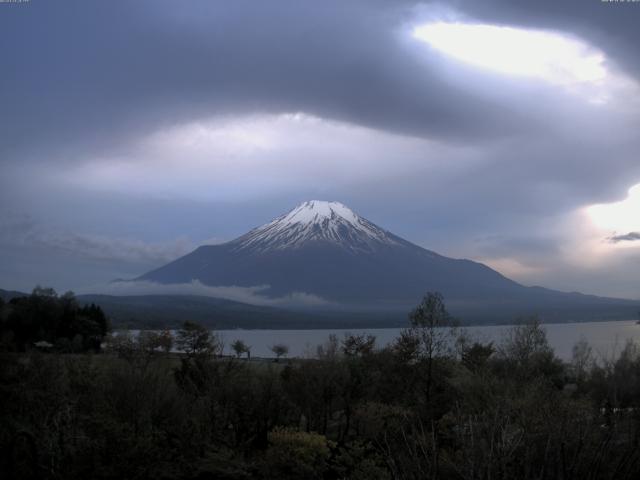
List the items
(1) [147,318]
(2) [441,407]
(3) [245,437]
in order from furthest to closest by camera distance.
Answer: (1) [147,318]
(2) [441,407]
(3) [245,437]

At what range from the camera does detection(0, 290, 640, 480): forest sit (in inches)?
240

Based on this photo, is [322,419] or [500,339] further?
[500,339]

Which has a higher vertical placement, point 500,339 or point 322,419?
point 500,339

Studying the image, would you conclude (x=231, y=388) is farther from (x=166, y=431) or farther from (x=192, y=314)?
(x=192, y=314)

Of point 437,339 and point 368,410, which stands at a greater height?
point 437,339

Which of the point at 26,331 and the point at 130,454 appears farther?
the point at 26,331

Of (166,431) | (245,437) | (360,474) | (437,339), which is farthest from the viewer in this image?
(437,339)

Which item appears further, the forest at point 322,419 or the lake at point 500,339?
the lake at point 500,339

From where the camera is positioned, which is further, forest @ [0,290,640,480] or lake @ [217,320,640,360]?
lake @ [217,320,640,360]

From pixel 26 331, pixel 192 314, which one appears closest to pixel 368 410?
pixel 26 331

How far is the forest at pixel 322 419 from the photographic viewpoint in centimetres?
610

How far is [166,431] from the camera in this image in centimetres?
1817

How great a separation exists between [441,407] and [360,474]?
538 inches

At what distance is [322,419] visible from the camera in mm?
26812
